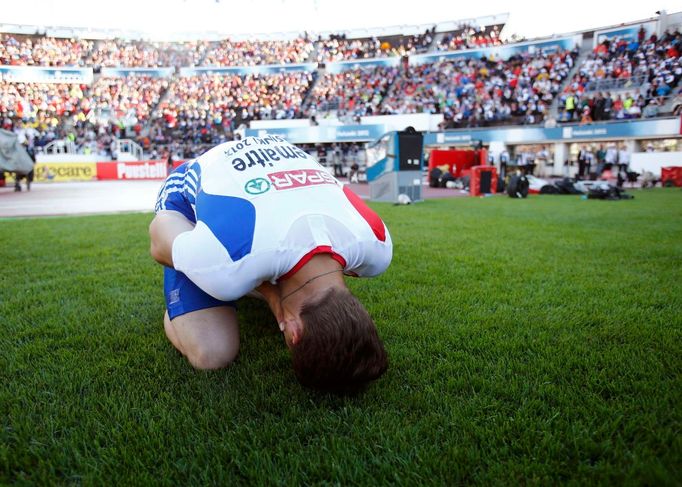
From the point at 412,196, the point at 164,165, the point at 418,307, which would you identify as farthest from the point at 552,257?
the point at 164,165

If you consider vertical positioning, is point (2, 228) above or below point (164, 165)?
below

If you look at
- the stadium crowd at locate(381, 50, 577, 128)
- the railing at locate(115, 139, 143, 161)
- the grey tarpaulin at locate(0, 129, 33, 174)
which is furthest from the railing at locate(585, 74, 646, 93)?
the grey tarpaulin at locate(0, 129, 33, 174)

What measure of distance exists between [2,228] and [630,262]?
8.16 metres

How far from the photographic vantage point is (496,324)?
8.98 feet

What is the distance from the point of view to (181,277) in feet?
8.32

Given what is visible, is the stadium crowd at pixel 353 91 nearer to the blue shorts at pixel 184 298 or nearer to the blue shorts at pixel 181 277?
the blue shorts at pixel 181 277

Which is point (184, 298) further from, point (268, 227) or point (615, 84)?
point (615, 84)

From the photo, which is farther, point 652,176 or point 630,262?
point 652,176

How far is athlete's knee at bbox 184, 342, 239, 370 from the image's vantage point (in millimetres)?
2246

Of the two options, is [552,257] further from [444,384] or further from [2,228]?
[2,228]

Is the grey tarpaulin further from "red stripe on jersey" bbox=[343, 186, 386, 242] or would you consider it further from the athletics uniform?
"red stripe on jersey" bbox=[343, 186, 386, 242]

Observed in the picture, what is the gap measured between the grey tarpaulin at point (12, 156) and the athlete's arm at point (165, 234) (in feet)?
47.2

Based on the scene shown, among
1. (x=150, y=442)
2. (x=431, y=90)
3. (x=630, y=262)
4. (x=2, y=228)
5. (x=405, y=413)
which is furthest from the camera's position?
(x=431, y=90)

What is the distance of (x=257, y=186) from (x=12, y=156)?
15.1m
